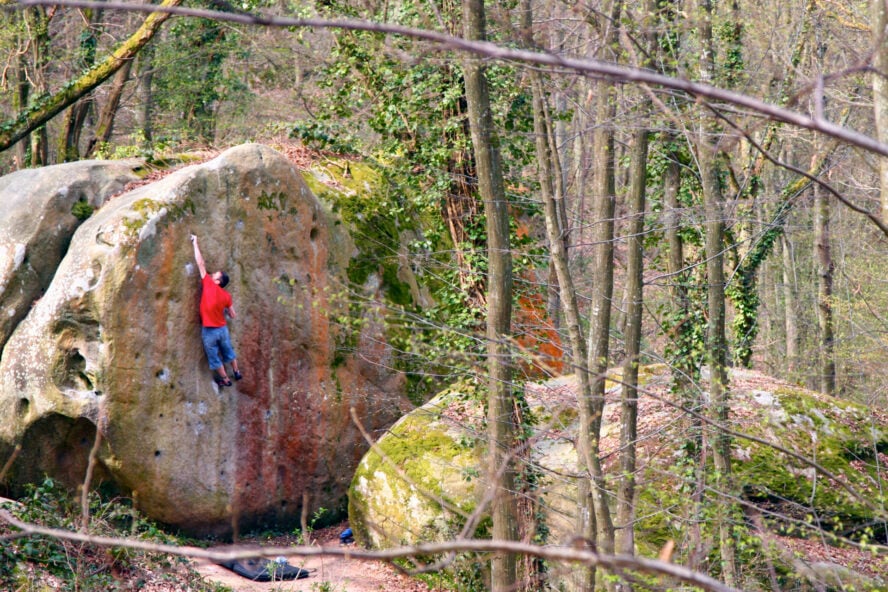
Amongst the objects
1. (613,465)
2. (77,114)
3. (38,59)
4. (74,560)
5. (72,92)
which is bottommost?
(613,465)

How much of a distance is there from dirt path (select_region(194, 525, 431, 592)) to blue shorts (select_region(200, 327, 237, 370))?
2275 mm

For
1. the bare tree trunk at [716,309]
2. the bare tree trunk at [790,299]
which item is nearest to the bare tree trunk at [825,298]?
the bare tree trunk at [790,299]

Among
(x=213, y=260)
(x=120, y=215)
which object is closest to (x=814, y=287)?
(x=213, y=260)

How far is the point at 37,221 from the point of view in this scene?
34.3 feet

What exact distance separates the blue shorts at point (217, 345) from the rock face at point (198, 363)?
0.14m

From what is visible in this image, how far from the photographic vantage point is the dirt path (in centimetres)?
888

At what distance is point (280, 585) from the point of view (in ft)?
29.1

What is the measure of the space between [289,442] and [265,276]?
7.13 ft

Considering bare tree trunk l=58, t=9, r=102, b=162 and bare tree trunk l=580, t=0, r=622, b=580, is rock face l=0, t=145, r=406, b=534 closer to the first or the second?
bare tree trunk l=580, t=0, r=622, b=580

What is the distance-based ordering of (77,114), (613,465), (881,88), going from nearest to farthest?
1. (881,88)
2. (613,465)
3. (77,114)

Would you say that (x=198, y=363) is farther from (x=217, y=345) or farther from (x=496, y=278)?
(x=496, y=278)

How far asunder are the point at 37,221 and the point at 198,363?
263 cm

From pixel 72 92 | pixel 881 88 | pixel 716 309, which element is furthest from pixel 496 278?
pixel 72 92

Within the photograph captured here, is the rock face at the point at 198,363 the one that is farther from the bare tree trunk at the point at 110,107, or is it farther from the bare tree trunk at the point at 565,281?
the bare tree trunk at the point at 110,107
